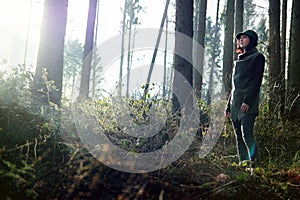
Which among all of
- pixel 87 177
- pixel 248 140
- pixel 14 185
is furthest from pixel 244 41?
pixel 14 185

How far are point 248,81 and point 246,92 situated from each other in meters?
0.14

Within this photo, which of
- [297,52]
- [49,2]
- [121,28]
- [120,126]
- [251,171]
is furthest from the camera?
[121,28]

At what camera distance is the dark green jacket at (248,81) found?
431 centimetres

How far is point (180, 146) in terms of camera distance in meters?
4.55

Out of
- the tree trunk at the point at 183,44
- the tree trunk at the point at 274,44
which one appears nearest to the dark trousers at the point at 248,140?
the tree trunk at the point at 183,44

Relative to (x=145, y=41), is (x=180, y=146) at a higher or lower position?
lower

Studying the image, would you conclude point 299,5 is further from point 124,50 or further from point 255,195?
point 124,50

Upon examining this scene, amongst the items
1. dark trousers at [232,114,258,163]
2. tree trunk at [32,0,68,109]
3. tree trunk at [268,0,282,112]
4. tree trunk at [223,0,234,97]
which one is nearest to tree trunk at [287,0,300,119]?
tree trunk at [268,0,282,112]

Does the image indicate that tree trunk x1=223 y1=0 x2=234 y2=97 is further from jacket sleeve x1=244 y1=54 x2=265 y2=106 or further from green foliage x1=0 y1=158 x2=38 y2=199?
green foliage x1=0 y1=158 x2=38 y2=199

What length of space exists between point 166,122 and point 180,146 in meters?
0.45

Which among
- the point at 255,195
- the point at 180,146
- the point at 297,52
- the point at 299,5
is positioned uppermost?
the point at 299,5

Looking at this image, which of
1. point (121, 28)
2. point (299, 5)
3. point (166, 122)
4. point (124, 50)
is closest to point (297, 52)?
point (299, 5)

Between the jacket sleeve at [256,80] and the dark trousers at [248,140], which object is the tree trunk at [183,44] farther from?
the jacket sleeve at [256,80]

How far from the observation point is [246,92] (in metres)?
4.36
